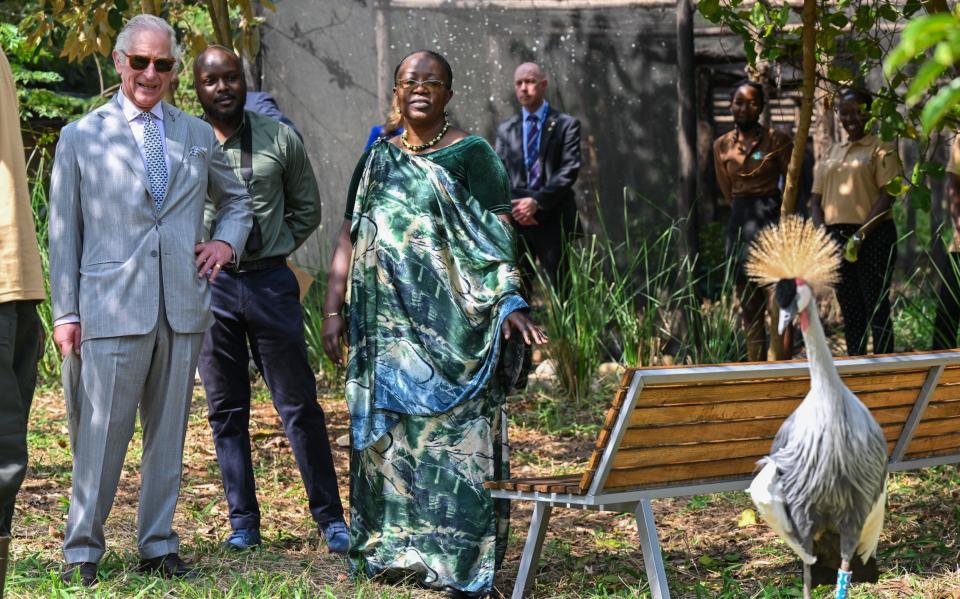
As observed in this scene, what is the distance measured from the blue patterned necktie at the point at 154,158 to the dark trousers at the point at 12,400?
0.71m

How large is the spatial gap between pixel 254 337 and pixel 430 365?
969mm

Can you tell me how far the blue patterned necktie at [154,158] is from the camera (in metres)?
4.66

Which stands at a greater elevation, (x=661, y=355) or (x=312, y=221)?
(x=312, y=221)

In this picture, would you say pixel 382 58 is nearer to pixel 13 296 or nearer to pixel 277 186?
pixel 277 186

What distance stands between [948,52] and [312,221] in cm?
407

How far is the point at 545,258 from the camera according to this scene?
863 centimetres

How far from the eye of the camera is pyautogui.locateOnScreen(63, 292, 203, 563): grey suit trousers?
15.0ft

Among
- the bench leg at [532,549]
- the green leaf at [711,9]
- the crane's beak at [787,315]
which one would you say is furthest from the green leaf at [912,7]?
the bench leg at [532,549]

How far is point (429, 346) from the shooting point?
468cm

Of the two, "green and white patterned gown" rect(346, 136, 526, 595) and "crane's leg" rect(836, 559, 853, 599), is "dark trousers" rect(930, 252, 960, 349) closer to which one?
"green and white patterned gown" rect(346, 136, 526, 595)

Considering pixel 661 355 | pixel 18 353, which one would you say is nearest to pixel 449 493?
pixel 18 353

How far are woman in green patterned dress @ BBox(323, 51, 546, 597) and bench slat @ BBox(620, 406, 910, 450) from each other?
0.67m

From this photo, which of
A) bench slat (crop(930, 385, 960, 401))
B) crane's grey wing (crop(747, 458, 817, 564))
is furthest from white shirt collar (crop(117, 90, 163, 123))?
bench slat (crop(930, 385, 960, 401))

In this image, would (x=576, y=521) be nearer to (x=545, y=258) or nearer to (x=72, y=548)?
(x=72, y=548)
